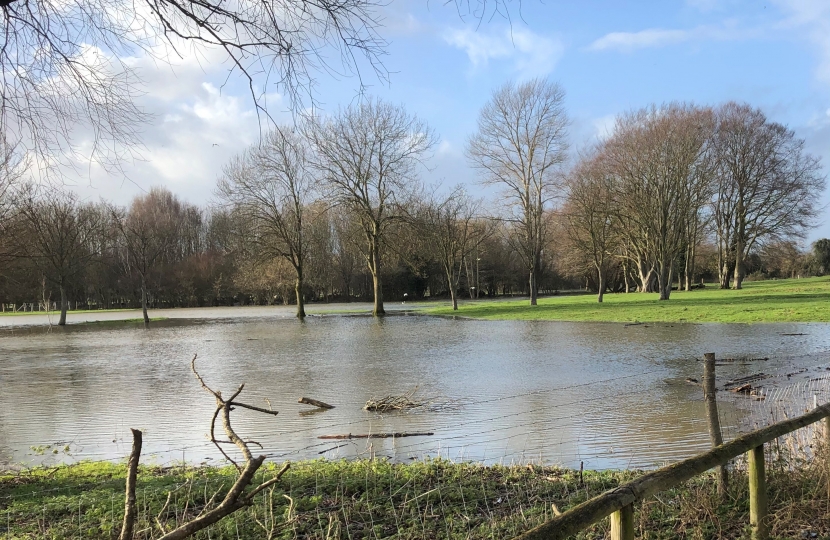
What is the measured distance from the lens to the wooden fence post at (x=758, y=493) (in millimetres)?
3551

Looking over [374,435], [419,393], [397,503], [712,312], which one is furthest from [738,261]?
[397,503]

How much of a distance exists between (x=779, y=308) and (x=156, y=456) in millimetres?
27159

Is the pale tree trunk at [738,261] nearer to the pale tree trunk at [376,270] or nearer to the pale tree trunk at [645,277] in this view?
the pale tree trunk at [645,277]

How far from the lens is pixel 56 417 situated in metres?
10.7

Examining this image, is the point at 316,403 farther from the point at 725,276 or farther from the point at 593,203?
the point at 725,276

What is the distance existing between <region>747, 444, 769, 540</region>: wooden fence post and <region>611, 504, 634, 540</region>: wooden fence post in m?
1.48

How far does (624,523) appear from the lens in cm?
256

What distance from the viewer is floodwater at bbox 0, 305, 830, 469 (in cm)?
778

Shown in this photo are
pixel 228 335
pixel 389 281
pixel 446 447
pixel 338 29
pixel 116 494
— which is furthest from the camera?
pixel 389 281

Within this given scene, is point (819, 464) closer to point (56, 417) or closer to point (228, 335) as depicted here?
point (56, 417)

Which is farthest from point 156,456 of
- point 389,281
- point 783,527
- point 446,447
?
point 389,281

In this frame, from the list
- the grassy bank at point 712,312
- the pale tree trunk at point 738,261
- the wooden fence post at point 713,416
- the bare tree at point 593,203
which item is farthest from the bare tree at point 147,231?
the pale tree trunk at point 738,261

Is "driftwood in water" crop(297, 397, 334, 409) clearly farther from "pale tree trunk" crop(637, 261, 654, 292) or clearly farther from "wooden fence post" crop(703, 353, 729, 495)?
"pale tree trunk" crop(637, 261, 654, 292)

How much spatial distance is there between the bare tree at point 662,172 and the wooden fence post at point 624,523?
121 ft
